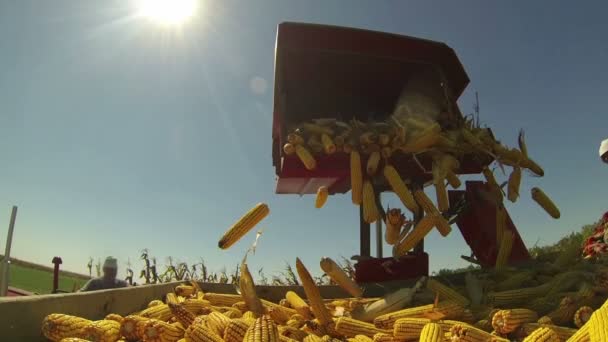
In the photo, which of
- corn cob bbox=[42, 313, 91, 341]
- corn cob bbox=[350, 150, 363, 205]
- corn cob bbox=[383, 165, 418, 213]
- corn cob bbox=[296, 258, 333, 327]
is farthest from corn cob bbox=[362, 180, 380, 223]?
corn cob bbox=[42, 313, 91, 341]

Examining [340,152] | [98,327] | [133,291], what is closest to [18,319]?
[98,327]

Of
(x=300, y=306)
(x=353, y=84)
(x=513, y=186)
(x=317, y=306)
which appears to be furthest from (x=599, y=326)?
(x=353, y=84)

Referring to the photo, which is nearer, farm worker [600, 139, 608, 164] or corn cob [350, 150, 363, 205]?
corn cob [350, 150, 363, 205]

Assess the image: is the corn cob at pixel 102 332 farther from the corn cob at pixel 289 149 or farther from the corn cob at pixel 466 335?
→ the corn cob at pixel 289 149

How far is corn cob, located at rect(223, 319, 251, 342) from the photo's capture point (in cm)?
245

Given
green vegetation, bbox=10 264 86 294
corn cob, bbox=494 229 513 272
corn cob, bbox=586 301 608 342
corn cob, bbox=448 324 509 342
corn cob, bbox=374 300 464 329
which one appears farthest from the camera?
green vegetation, bbox=10 264 86 294

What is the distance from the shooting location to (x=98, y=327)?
8.41 feet

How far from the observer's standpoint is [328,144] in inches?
202

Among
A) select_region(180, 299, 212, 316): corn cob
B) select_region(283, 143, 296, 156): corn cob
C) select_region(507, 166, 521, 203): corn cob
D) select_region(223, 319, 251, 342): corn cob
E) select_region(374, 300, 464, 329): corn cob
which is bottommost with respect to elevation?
select_region(223, 319, 251, 342): corn cob

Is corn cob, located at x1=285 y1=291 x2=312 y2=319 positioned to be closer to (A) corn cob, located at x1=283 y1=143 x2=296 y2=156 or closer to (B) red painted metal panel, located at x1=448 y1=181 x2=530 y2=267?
(A) corn cob, located at x1=283 y1=143 x2=296 y2=156

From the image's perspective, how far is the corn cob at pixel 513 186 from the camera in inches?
234

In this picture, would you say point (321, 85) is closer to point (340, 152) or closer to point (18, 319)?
point (340, 152)

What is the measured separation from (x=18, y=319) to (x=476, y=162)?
5.50 meters

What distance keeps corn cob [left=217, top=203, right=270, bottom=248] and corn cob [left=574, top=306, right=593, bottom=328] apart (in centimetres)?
260
